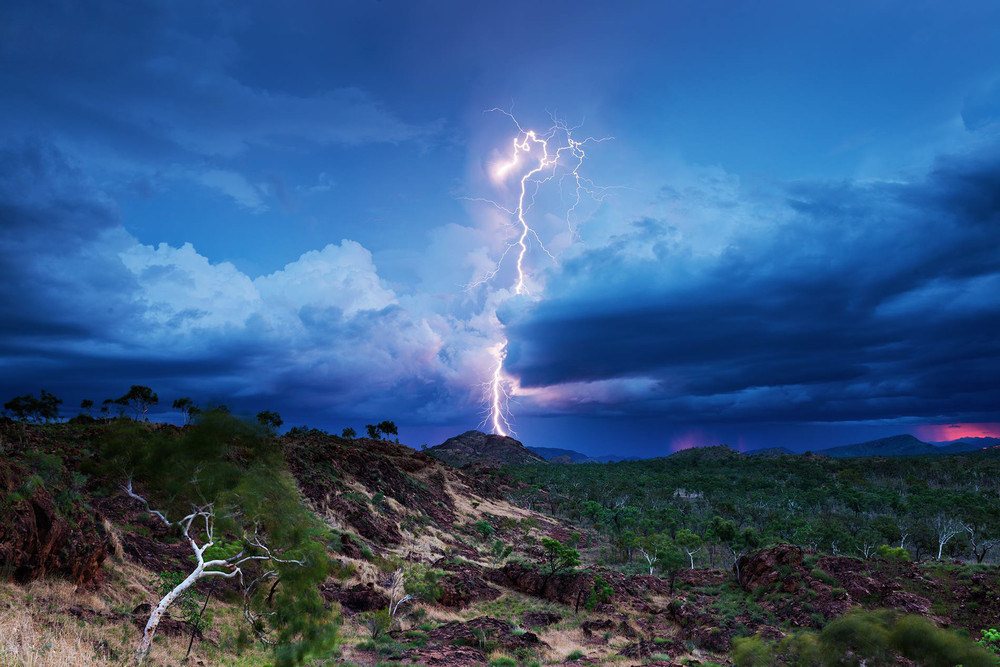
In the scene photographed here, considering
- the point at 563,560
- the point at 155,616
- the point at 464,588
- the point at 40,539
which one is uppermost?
the point at 40,539

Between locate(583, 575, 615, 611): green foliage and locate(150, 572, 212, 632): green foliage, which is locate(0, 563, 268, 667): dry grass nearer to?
locate(150, 572, 212, 632): green foliage

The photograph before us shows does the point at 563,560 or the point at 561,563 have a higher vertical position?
the point at 563,560

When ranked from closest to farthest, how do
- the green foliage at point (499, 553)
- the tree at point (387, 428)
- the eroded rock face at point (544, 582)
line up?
the eroded rock face at point (544, 582) < the green foliage at point (499, 553) < the tree at point (387, 428)

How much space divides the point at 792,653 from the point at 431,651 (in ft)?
55.7

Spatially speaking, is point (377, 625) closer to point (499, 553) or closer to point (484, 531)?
point (499, 553)

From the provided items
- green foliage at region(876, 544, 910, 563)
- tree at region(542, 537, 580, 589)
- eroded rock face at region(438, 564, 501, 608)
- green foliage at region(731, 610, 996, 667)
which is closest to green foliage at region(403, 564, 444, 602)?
eroded rock face at region(438, 564, 501, 608)

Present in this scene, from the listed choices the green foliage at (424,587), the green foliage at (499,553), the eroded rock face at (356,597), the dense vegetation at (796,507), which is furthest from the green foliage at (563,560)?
the dense vegetation at (796,507)

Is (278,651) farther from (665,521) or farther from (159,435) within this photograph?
(665,521)

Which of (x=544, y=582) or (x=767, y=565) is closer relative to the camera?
(x=544, y=582)

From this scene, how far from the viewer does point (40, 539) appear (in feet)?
53.7

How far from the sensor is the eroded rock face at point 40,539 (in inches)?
610

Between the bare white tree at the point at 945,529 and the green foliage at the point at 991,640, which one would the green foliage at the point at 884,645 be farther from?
the bare white tree at the point at 945,529

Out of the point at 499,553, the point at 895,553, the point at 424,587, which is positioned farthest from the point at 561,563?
the point at 895,553

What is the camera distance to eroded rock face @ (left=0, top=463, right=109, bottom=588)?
15.5 m
